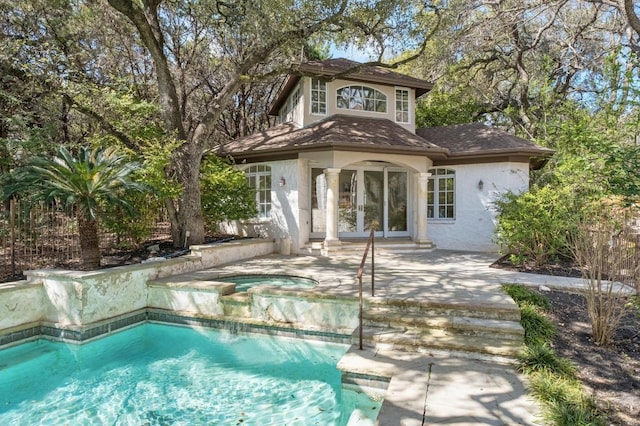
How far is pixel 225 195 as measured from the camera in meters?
11.2

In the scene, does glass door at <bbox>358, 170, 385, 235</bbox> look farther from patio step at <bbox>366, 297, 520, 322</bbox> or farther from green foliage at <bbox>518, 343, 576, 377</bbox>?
green foliage at <bbox>518, 343, 576, 377</bbox>

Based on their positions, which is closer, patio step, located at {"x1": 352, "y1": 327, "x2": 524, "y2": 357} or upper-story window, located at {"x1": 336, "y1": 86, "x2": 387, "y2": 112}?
patio step, located at {"x1": 352, "y1": 327, "x2": 524, "y2": 357}

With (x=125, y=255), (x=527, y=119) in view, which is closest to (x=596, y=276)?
(x=125, y=255)

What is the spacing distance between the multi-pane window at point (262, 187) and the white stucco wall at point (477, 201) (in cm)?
600

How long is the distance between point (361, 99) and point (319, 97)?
1551 mm

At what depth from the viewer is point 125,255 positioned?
31.8ft

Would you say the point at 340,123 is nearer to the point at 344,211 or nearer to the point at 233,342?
the point at 344,211

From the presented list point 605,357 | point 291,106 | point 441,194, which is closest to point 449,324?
point 605,357

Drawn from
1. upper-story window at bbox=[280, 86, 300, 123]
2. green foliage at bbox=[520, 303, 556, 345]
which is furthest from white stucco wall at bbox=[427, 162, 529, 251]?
green foliage at bbox=[520, 303, 556, 345]

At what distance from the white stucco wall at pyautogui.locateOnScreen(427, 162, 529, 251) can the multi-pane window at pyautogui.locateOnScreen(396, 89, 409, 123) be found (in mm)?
2460

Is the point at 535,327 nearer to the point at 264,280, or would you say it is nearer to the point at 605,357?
the point at 605,357

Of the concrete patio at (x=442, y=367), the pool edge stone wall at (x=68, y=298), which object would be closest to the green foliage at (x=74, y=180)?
the pool edge stone wall at (x=68, y=298)

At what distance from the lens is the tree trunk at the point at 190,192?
10250 millimetres

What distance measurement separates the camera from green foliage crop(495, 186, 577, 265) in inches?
347
